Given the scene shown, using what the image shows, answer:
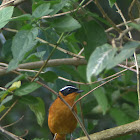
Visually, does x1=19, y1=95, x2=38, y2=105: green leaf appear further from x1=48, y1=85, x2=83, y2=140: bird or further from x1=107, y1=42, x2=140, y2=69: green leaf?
x1=48, y1=85, x2=83, y2=140: bird

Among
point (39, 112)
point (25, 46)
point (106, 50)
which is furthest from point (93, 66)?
point (39, 112)

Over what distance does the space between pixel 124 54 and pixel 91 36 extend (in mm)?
604

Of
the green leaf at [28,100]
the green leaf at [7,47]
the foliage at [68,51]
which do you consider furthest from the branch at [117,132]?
the green leaf at [7,47]

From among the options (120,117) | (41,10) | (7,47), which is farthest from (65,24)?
(120,117)

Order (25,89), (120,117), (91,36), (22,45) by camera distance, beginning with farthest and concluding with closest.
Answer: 1. (120,117)
2. (25,89)
3. (91,36)
4. (22,45)

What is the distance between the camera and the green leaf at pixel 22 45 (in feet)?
4.52

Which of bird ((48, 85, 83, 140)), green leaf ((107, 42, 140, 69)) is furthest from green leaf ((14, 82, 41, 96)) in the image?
bird ((48, 85, 83, 140))

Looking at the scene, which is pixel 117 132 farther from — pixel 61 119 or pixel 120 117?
pixel 61 119

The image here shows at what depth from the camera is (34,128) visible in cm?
524

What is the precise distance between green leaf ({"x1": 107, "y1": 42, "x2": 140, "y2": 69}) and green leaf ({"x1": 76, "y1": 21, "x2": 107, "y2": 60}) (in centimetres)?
51

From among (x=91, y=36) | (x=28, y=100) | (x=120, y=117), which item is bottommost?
(x=120, y=117)

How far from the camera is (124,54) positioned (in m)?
1.11

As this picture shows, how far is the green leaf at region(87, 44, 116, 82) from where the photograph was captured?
107 cm

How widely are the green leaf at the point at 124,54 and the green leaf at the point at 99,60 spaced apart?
2 centimetres
